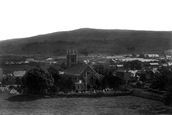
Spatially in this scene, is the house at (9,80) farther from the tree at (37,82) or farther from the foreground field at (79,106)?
the tree at (37,82)

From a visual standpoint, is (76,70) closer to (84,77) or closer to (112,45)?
(84,77)

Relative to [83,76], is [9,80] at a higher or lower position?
lower

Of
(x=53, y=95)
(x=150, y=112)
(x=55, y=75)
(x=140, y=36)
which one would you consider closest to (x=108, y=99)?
(x=53, y=95)

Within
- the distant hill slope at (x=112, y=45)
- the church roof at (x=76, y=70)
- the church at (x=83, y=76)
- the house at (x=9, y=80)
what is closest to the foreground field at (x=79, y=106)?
the church at (x=83, y=76)

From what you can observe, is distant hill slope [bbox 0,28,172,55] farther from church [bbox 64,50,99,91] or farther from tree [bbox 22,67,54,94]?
tree [bbox 22,67,54,94]

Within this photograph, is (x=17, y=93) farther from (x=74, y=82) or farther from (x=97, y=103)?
(x=97, y=103)

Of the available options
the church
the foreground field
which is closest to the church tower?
the church

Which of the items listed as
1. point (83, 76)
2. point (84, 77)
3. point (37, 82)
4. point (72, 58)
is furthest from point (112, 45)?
point (37, 82)
